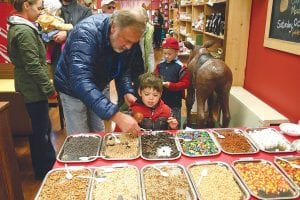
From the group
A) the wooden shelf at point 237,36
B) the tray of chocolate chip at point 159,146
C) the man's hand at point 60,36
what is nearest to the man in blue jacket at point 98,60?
the tray of chocolate chip at point 159,146

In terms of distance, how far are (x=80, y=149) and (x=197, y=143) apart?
26.4 inches

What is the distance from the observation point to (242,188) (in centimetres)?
129

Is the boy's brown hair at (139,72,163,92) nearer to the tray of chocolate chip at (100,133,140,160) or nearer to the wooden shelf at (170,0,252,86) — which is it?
the tray of chocolate chip at (100,133,140,160)

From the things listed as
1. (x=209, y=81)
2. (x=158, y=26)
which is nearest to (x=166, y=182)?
(x=209, y=81)

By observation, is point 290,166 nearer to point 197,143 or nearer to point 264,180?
point 264,180

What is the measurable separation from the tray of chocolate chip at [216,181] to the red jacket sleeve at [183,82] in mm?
1439

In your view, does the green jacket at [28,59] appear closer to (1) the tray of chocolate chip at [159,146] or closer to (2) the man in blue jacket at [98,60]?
(2) the man in blue jacket at [98,60]

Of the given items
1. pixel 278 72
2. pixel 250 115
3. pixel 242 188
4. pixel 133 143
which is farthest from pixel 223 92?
pixel 242 188

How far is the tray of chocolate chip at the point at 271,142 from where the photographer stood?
5.35 ft

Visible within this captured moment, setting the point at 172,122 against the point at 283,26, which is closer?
the point at 172,122

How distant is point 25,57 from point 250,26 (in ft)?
7.64

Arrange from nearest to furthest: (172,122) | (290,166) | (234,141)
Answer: (290,166) < (234,141) < (172,122)

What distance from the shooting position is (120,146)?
5.39 feet

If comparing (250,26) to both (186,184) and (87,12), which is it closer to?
(87,12)
